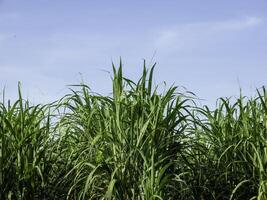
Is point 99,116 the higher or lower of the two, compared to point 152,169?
higher

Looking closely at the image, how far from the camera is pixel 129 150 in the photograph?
3.53 meters

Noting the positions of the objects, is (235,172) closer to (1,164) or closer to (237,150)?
(237,150)

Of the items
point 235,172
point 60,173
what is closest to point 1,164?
point 60,173

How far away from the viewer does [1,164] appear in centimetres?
362

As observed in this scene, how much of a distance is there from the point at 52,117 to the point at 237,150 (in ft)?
4.36

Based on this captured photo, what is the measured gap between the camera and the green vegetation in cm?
349

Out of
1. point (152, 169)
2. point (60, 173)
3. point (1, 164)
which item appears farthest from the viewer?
point (60, 173)

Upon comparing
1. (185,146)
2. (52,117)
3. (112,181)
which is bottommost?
(112,181)

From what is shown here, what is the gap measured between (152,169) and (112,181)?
0.25 metres

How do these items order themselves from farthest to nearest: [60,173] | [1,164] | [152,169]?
[60,173] → [1,164] → [152,169]

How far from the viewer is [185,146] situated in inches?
146

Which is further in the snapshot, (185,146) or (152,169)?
(185,146)

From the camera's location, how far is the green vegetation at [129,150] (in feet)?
11.4

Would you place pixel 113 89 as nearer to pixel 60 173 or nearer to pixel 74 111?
pixel 74 111
